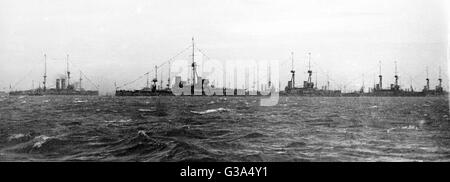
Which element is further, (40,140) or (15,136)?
(15,136)

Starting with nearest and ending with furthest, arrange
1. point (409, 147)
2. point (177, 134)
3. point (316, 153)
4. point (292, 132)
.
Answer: point (316, 153) → point (409, 147) → point (177, 134) → point (292, 132)

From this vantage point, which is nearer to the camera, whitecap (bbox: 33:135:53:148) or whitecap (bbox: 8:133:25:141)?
whitecap (bbox: 33:135:53:148)

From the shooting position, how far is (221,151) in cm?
1555

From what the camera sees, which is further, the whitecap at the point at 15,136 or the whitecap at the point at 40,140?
the whitecap at the point at 15,136

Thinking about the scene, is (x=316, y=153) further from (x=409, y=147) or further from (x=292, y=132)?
(x=292, y=132)

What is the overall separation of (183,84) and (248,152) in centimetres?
16748
